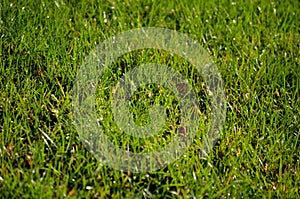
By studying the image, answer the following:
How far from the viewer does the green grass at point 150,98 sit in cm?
210

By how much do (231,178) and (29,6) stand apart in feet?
5.53

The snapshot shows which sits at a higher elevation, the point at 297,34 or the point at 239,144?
the point at 297,34

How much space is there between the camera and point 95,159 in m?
2.16

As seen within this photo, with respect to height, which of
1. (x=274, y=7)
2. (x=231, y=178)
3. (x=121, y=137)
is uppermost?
(x=274, y=7)

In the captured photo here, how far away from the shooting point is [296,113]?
2602 mm

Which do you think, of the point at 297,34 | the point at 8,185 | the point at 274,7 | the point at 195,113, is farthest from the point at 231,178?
the point at 274,7

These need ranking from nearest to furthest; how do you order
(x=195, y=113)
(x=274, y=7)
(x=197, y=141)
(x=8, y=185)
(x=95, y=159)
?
(x=8, y=185) → (x=95, y=159) → (x=197, y=141) → (x=195, y=113) → (x=274, y=7)

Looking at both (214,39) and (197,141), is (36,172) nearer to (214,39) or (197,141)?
(197,141)

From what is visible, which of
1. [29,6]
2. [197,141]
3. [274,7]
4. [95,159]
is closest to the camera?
[95,159]

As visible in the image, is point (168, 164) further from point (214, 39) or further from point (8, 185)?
point (214, 39)

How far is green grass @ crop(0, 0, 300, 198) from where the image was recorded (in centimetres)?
210

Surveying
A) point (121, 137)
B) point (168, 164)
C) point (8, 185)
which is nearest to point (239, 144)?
point (168, 164)

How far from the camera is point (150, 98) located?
2564 millimetres

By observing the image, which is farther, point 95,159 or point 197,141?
point 197,141
